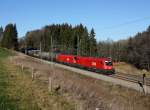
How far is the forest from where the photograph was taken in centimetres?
8994

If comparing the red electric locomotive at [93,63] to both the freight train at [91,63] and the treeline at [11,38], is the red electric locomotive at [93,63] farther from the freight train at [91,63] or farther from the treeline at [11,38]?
the treeline at [11,38]

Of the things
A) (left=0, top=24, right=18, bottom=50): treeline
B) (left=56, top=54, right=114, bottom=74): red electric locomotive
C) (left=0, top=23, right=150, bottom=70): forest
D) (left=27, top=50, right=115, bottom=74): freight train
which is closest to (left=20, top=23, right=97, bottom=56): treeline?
(left=0, top=23, right=150, bottom=70): forest

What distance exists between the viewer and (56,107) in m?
14.7

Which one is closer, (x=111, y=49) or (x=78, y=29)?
(x=111, y=49)

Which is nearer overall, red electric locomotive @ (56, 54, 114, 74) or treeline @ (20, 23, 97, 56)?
red electric locomotive @ (56, 54, 114, 74)

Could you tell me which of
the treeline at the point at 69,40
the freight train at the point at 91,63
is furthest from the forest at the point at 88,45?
the freight train at the point at 91,63

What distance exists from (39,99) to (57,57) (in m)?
67.8

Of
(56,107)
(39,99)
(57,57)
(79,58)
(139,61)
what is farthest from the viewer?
(139,61)

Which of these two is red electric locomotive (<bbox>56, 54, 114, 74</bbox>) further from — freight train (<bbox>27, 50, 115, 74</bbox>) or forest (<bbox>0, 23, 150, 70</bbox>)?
forest (<bbox>0, 23, 150, 70</bbox>)

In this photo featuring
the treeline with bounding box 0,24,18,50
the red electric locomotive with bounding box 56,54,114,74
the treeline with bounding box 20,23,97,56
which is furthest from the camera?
the treeline with bounding box 0,24,18,50

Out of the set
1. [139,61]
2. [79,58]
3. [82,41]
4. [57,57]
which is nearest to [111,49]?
[82,41]

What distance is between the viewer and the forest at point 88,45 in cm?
8994

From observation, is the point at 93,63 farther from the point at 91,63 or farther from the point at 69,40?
the point at 69,40

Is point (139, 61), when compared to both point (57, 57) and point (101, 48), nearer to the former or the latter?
point (57, 57)
